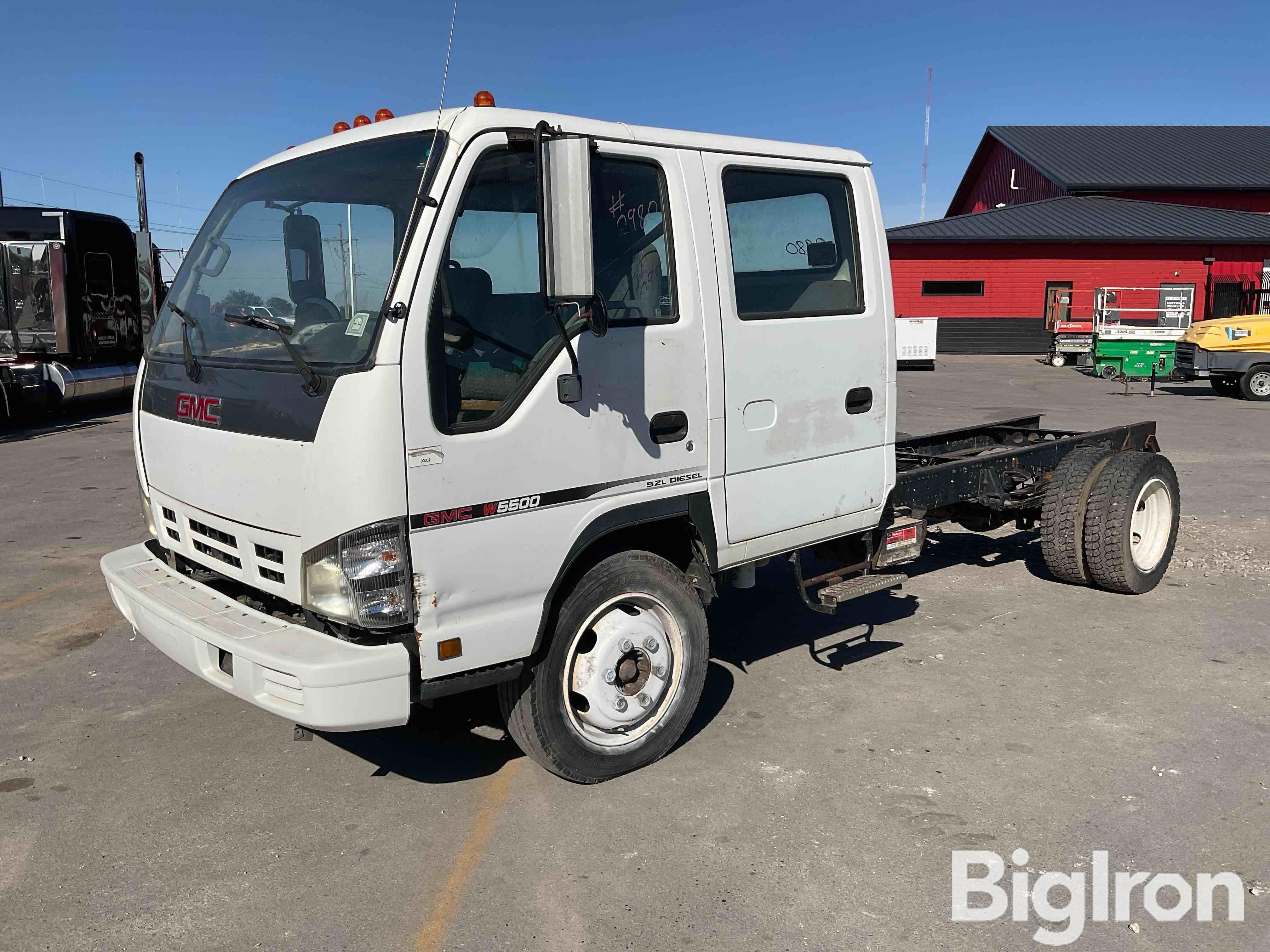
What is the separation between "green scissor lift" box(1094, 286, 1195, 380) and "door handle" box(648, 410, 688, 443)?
2104 centimetres

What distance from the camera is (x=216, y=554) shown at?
3736 mm

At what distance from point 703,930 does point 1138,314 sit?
3067 cm

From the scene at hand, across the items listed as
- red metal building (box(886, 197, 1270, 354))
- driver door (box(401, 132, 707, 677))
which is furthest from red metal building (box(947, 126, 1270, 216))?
driver door (box(401, 132, 707, 677))

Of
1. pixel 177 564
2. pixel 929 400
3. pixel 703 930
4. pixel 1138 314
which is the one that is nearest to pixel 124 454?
pixel 177 564

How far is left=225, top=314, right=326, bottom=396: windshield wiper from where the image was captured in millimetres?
3162

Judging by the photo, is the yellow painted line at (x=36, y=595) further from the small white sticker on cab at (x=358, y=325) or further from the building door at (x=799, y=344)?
the building door at (x=799, y=344)

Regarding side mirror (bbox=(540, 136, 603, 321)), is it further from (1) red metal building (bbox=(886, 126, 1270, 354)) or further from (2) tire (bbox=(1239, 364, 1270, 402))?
(1) red metal building (bbox=(886, 126, 1270, 354))

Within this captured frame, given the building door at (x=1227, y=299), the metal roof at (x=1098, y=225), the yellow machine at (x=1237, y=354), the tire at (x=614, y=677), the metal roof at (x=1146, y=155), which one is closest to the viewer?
the tire at (x=614, y=677)

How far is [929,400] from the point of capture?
1919 cm

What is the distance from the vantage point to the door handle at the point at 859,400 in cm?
464

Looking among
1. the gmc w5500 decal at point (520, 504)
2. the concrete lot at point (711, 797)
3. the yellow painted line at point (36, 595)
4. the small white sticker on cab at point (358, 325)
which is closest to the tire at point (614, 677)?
the concrete lot at point (711, 797)

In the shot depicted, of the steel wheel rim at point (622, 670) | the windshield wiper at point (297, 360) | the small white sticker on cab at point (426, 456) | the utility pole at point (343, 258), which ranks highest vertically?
the utility pole at point (343, 258)

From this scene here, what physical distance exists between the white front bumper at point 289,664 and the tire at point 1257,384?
2096 centimetres

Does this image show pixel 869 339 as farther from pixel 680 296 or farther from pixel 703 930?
pixel 703 930
